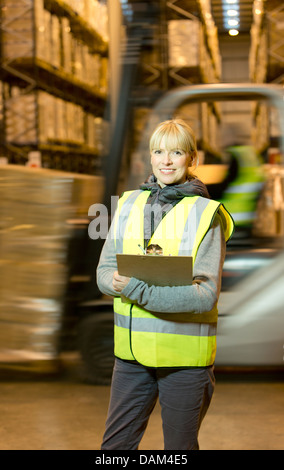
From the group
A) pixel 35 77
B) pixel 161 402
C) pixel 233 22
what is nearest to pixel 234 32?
pixel 233 22

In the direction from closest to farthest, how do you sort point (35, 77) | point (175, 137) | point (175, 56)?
point (175, 137) < point (175, 56) < point (35, 77)

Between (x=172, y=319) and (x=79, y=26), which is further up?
(x=79, y=26)

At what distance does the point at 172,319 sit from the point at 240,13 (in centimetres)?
350

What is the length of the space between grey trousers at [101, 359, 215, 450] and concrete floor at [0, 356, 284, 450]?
51.0 inches

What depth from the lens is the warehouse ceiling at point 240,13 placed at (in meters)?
4.94

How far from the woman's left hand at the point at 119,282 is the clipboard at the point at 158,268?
0.01m

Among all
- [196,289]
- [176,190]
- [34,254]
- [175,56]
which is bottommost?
[34,254]

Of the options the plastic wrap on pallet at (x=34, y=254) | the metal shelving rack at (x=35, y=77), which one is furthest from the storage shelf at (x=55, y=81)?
the plastic wrap on pallet at (x=34, y=254)

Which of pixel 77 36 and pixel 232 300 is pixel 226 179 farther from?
pixel 77 36

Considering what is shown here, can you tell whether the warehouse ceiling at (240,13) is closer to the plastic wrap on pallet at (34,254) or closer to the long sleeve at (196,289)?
the plastic wrap on pallet at (34,254)

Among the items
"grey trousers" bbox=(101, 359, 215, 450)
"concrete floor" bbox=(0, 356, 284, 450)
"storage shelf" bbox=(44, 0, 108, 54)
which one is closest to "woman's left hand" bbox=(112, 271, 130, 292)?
"grey trousers" bbox=(101, 359, 215, 450)

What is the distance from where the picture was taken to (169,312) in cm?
210

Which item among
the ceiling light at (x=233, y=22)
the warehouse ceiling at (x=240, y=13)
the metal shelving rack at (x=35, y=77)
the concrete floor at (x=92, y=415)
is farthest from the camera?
A: the metal shelving rack at (x=35, y=77)

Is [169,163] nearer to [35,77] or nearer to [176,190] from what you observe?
[176,190]
